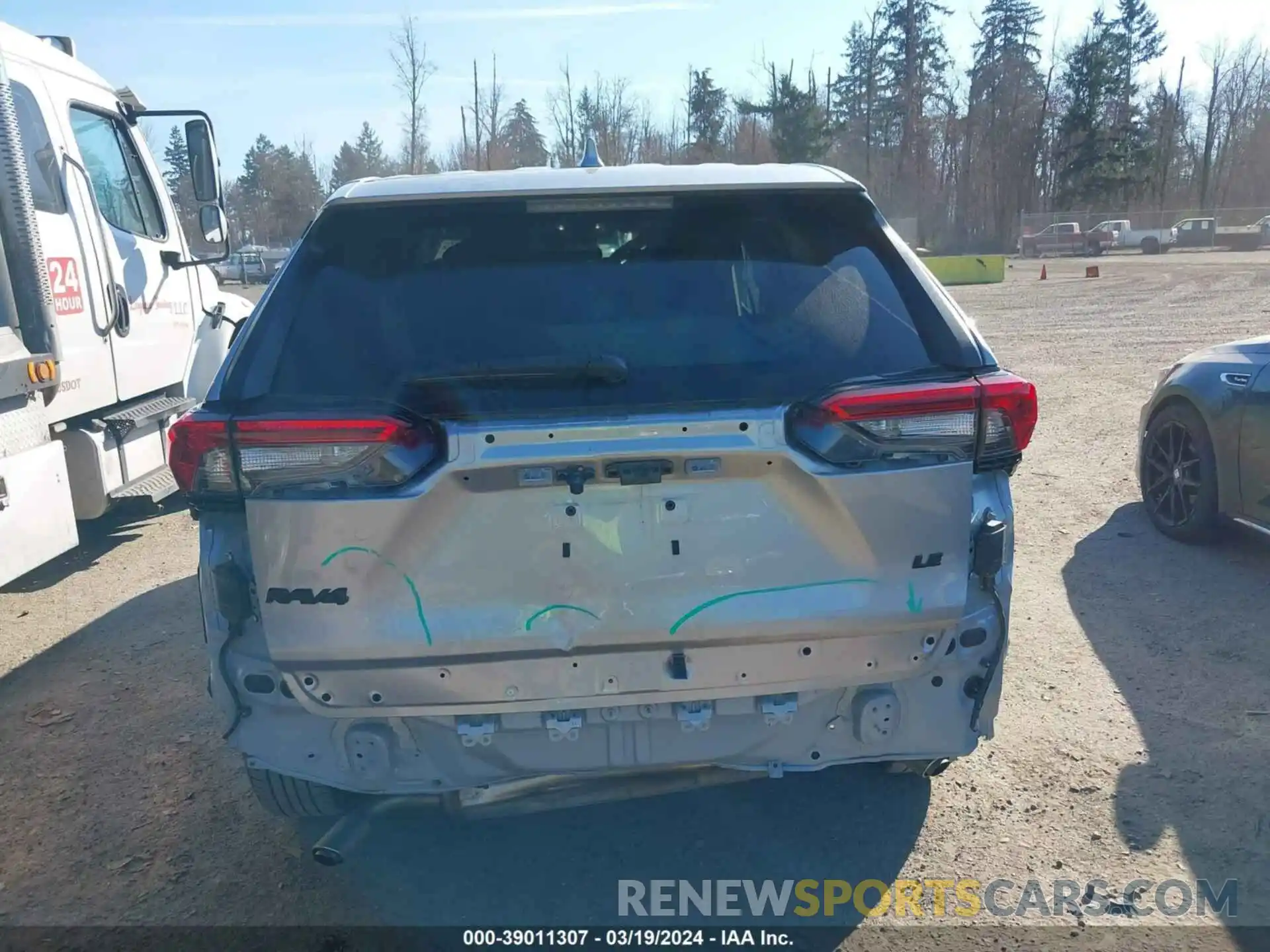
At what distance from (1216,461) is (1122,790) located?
2.81 m

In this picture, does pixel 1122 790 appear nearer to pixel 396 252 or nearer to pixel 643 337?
pixel 643 337

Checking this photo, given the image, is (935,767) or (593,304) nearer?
(593,304)

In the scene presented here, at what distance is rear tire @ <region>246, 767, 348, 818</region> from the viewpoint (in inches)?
114

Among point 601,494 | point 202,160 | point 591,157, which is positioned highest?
point 202,160

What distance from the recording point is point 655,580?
2.38m

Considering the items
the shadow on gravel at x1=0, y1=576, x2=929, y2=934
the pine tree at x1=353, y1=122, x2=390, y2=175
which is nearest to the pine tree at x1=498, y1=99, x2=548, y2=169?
the pine tree at x1=353, y1=122, x2=390, y2=175

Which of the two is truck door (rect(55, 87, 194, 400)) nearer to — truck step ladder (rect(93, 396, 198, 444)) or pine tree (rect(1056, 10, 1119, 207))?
truck step ladder (rect(93, 396, 198, 444))

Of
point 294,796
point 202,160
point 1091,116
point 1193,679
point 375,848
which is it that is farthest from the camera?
point 1091,116

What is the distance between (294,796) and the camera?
293 centimetres

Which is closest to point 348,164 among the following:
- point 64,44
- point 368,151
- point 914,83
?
point 368,151

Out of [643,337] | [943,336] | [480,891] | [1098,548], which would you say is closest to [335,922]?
[480,891]

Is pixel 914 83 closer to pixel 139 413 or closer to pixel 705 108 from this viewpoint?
pixel 705 108

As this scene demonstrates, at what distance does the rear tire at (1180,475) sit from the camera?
5566mm

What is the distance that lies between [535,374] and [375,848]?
69.8 inches
